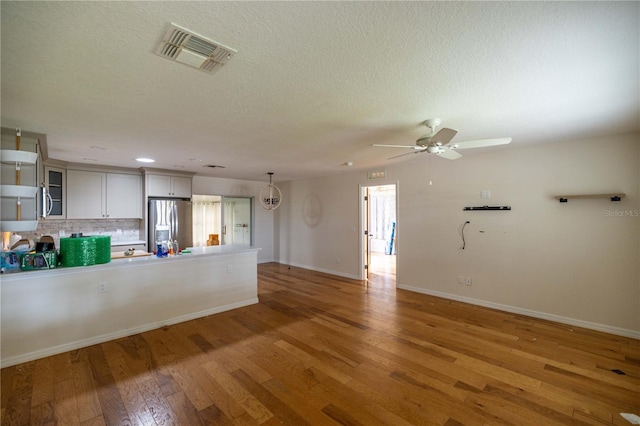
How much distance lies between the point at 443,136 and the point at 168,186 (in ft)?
18.0

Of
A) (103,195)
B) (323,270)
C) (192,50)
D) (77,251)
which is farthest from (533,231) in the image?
(103,195)

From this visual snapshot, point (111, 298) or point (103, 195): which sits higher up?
point (103, 195)

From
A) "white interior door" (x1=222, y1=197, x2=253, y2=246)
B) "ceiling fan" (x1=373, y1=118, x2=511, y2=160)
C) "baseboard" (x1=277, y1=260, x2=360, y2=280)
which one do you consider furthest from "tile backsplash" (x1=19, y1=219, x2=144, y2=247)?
"ceiling fan" (x1=373, y1=118, x2=511, y2=160)

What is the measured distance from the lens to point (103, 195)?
17.4ft

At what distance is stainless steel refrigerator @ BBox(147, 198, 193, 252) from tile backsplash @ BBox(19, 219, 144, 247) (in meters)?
0.41

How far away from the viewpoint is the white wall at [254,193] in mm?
6867

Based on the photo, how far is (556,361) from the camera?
278cm

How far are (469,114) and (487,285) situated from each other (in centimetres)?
297

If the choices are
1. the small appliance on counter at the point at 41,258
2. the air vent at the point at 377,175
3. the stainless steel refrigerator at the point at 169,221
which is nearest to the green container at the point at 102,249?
the small appliance on counter at the point at 41,258

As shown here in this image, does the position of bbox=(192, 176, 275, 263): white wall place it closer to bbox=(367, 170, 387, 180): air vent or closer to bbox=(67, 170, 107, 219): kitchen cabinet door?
bbox=(67, 170, 107, 219): kitchen cabinet door

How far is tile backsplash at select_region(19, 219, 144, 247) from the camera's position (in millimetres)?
5004

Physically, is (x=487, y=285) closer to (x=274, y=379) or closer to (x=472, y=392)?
(x=472, y=392)

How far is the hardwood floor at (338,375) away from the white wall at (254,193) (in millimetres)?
3896

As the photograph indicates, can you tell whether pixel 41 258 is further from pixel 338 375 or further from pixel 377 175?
pixel 377 175
